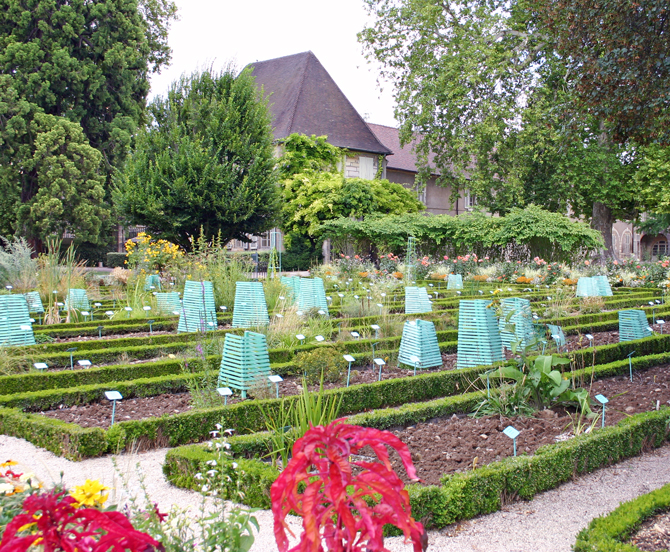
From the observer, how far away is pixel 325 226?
71.3 feet

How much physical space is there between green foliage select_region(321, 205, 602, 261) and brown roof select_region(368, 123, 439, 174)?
11.7 metres

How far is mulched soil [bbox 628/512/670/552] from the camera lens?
2895 millimetres

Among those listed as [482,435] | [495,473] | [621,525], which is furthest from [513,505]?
[482,435]

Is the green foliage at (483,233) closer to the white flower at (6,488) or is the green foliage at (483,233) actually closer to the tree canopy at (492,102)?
the tree canopy at (492,102)

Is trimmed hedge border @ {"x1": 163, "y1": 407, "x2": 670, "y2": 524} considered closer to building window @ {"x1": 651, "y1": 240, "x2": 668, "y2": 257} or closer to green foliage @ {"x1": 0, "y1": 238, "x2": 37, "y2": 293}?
green foliage @ {"x1": 0, "y1": 238, "x2": 37, "y2": 293}

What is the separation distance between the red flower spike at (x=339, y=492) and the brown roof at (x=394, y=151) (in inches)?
1259

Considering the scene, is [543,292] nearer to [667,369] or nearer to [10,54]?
[667,369]

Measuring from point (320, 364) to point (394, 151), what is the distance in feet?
99.6

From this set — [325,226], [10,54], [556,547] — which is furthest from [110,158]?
[556,547]

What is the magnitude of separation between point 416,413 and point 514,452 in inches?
38.0

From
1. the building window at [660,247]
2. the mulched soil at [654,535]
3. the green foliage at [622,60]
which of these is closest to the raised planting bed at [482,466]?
the mulched soil at [654,535]

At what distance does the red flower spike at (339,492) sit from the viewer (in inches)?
41.6

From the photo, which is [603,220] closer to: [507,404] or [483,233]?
[483,233]

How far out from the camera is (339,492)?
41.1 inches
